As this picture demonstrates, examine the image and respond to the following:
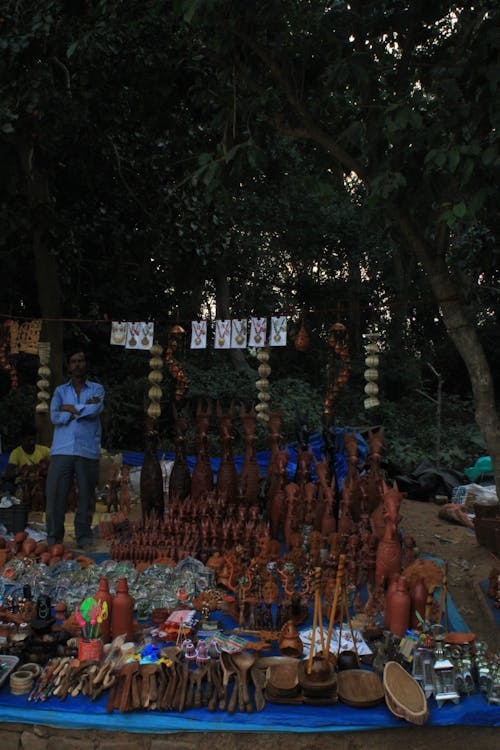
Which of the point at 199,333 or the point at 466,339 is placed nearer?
the point at 466,339

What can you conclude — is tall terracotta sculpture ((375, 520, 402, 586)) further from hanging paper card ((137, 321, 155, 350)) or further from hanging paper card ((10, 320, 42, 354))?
hanging paper card ((10, 320, 42, 354))

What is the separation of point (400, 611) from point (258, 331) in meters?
3.74

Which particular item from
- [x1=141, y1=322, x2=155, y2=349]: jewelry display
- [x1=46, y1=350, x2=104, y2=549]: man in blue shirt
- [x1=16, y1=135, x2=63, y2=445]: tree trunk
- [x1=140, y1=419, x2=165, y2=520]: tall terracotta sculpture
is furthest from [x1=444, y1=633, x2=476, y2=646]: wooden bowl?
[x1=16, y1=135, x2=63, y2=445]: tree trunk

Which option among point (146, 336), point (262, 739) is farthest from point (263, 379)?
point (262, 739)

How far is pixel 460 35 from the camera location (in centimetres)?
400

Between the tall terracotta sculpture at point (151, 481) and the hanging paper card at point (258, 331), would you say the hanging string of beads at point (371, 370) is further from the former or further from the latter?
the tall terracotta sculpture at point (151, 481)

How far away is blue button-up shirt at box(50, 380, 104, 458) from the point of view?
5.49 m

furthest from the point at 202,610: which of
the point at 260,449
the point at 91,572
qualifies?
the point at 260,449

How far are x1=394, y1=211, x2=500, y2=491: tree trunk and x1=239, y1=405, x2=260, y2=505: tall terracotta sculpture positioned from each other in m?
2.49

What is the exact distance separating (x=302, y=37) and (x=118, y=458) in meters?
5.22

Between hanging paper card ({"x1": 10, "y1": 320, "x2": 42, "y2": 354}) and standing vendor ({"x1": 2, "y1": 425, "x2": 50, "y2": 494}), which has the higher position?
hanging paper card ({"x1": 10, "y1": 320, "x2": 42, "y2": 354})

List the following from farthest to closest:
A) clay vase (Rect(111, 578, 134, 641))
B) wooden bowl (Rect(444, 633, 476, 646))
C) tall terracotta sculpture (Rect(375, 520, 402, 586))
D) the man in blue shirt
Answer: the man in blue shirt → tall terracotta sculpture (Rect(375, 520, 402, 586)) → clay vase (Rect(111, 578, 134, 641)) → wooden bowl (Rect(444, 633, 476, 646))

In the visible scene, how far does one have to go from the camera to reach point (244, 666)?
298 centimetres

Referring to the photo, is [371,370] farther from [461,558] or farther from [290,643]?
[290,643]
